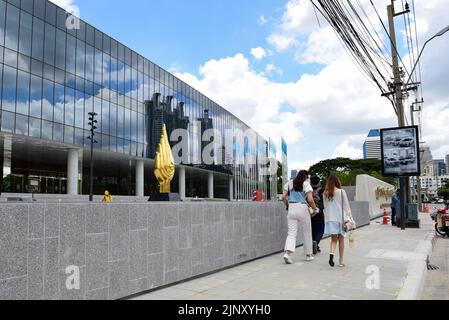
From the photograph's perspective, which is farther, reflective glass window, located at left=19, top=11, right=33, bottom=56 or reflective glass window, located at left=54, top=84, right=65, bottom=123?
reflective glass window, located at left=54, top=84, right=65, bottom=123

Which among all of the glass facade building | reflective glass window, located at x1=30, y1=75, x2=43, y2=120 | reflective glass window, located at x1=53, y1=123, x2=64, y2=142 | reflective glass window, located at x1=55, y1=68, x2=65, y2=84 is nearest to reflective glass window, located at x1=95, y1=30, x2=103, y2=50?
the glass facade building

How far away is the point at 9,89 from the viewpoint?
23.5 meters

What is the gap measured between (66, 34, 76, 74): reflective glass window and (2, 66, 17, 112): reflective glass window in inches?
183

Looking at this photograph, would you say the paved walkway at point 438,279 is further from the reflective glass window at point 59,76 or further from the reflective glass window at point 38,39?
the reflective glass window at point 59,76

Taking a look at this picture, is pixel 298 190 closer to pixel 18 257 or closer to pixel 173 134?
pixel 18 257

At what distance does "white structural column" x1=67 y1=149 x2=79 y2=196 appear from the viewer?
2833 cm

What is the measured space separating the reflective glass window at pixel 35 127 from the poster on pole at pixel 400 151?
20.7 m

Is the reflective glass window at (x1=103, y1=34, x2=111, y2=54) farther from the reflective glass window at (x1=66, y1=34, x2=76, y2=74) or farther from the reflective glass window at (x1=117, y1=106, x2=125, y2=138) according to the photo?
the reflective glass window at (x1=117, y1=106, x2=125, y2=138)

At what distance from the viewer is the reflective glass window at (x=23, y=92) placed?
24.1m

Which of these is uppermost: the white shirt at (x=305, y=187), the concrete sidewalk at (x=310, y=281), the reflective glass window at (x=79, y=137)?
the reflective glass window at (x=79, y=137)

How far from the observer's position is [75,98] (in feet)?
93.7

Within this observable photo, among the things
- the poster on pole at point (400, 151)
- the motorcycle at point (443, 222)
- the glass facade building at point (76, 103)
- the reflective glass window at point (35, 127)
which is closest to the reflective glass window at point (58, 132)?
the glass facade building at point (76, 103)

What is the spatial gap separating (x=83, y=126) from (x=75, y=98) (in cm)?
214
